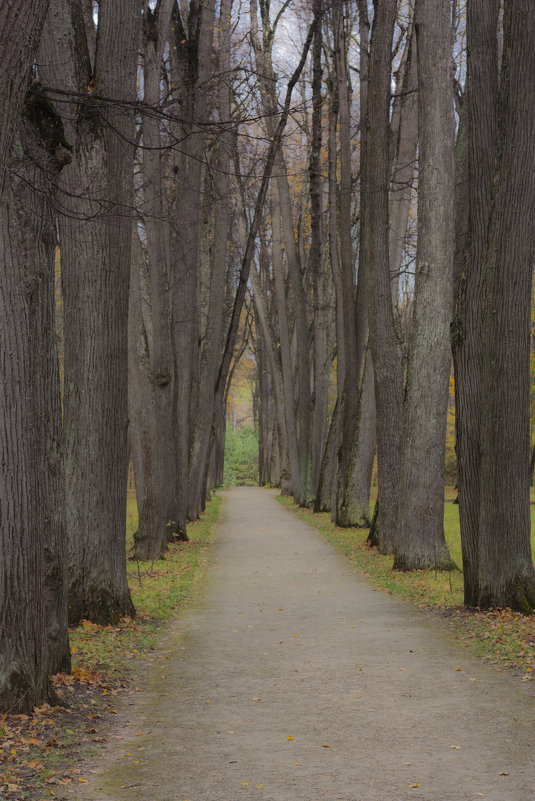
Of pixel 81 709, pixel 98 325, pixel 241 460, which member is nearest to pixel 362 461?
pixel 98 325

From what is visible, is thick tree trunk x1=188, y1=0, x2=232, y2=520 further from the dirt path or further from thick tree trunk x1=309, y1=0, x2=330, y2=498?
the dirt path

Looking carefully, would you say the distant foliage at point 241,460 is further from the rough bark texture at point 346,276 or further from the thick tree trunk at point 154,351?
the thick tree trunk at point 154,351

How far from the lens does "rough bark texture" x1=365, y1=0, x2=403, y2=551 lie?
14.4 meters

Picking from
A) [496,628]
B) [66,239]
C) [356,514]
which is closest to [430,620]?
[496,628]

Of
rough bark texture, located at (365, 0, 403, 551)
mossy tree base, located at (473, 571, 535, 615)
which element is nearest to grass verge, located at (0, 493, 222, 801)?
mossy tree base, located at (473, 571, 535, 615)

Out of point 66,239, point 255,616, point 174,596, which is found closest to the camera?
point 66,239

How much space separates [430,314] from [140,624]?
605 cm

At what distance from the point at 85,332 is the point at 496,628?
4.95 m

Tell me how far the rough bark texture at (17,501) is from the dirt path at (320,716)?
765mm

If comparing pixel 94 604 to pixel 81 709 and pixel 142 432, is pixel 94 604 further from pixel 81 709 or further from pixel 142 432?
pixel 142 432

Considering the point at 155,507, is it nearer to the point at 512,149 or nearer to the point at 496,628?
the point at 496,628

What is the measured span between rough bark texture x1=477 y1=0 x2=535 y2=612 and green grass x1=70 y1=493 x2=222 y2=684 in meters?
3.58

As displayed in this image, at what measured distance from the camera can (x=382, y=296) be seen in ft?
48.1

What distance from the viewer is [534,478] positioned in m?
43.5
